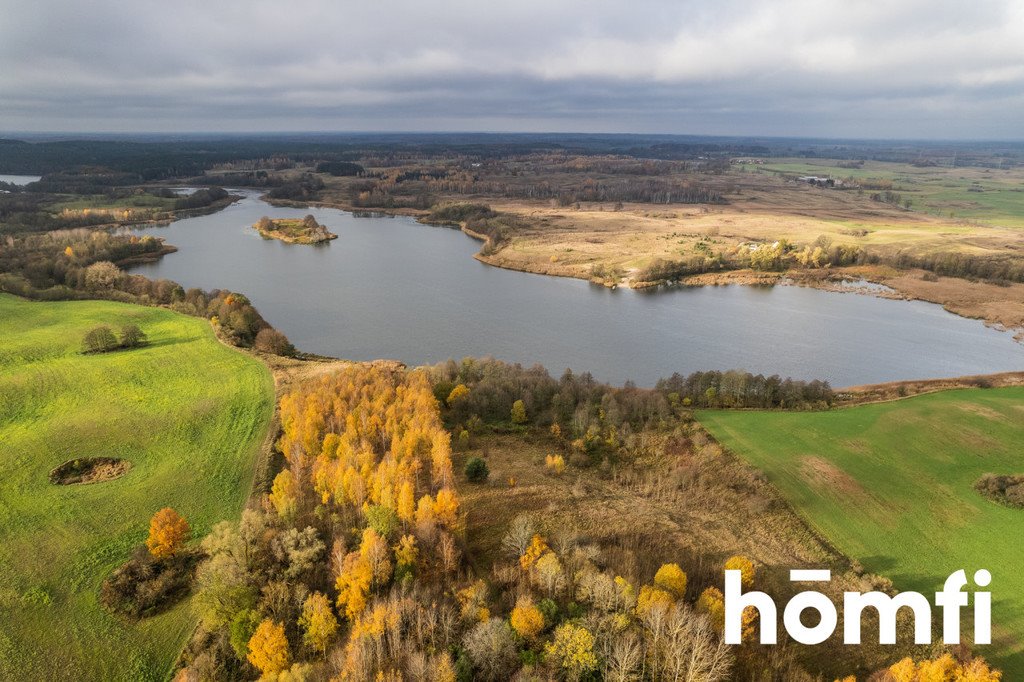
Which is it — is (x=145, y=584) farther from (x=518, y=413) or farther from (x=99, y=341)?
(x=99, y=341)

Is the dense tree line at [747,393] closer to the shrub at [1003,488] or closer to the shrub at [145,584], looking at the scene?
the shrub at [1003,488]

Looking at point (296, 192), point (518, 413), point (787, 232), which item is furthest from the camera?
point (296, 192)

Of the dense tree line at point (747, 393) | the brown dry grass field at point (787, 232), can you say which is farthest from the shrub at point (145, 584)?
the brown dry grass field at point (787, 232)

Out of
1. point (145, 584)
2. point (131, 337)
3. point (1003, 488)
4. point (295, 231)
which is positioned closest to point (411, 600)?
point (145, 584)

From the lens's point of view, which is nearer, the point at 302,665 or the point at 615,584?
the point at 302,665

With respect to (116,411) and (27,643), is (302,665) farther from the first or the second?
(116,411)

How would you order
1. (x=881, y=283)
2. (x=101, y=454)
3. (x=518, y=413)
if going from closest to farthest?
(x=101, y=454)
(x=518, y=413)
(x=881, y=283)

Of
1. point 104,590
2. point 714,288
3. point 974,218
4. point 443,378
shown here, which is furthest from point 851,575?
point 974,218
